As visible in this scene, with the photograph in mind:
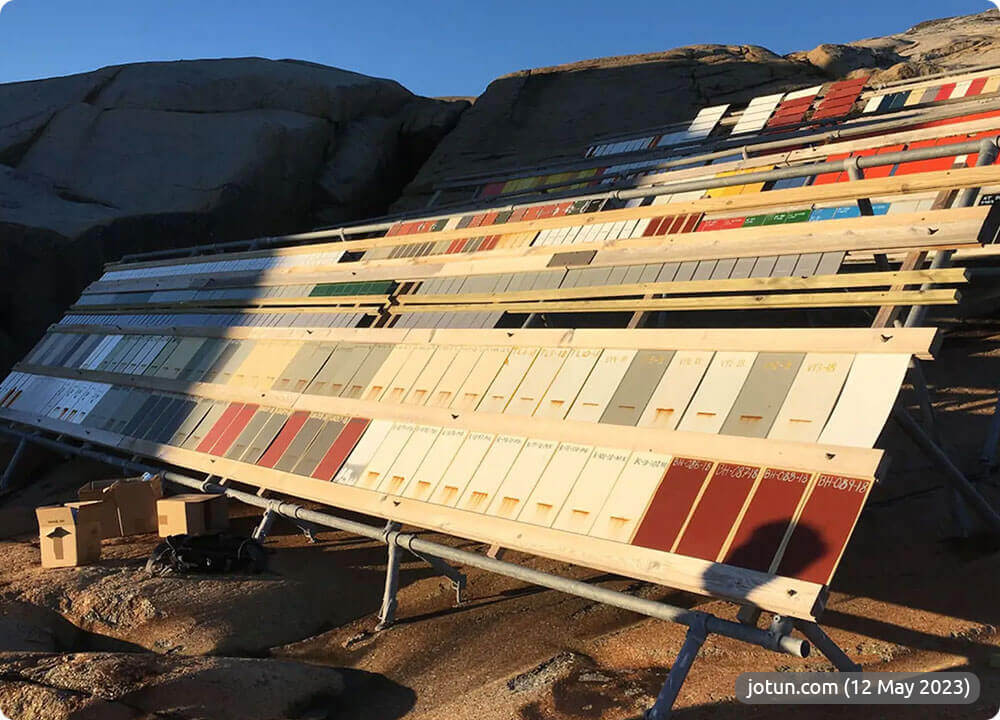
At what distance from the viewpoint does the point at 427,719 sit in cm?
607

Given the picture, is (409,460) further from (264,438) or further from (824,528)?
(824,528)

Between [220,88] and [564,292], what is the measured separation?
24448mm

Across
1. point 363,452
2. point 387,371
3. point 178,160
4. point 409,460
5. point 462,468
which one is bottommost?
point 363,452

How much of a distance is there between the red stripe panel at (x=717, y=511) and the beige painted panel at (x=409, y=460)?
3.25 m

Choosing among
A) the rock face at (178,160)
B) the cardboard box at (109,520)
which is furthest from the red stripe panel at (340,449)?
the rock face at (178,160)

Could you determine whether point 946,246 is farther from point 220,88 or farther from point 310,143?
point 220,88

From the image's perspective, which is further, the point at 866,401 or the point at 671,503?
the point at 671,503

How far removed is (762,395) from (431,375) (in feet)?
13.3

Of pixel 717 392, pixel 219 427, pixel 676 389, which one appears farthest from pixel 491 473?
pixel 219 427

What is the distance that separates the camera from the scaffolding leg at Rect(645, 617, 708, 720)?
517 cm

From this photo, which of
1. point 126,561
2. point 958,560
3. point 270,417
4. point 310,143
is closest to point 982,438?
point 958,560

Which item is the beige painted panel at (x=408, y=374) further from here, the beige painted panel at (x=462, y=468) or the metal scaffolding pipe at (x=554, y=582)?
the metal scaffolding pipe at (x=554, y=582)

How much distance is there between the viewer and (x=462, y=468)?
319 inches

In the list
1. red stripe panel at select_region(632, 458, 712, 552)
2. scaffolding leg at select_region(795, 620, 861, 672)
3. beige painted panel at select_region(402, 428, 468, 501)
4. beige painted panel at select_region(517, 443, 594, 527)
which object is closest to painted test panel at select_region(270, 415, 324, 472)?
beige painted panel at select_region(402, 428, 468, 501)
